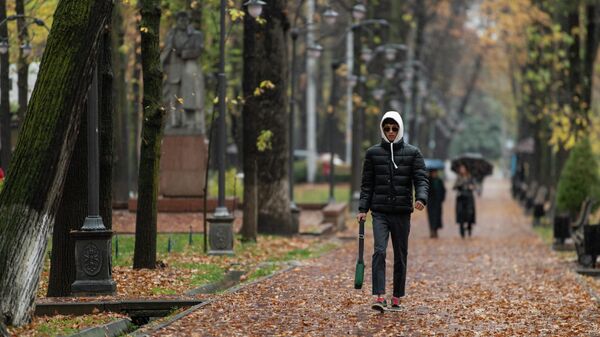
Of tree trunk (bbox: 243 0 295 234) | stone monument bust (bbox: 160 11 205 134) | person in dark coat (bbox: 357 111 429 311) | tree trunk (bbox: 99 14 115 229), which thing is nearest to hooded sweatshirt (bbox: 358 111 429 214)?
person in dark coat (bbox: 357 111 429 311)

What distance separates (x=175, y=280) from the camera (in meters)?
16.8

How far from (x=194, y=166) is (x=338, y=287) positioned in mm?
16856

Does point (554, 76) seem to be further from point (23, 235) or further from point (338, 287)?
point (23, 235)

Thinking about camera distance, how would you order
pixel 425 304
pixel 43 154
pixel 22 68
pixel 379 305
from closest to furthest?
pixel 43 154
pixel 379 305
pixel 425 304
pixel 22 68

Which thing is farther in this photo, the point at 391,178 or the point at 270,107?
the point at 270,107

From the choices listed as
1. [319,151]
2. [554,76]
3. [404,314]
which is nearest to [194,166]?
[554,76]

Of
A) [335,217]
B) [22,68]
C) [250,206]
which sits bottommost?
[335,217]

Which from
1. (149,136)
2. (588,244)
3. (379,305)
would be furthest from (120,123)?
(379,305)

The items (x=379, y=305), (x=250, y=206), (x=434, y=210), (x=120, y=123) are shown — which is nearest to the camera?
(x=379, y=305)

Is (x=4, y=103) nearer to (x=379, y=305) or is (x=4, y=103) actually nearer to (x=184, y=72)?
(x=184, y=72)

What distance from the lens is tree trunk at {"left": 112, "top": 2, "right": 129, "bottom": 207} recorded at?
30914 millimetres

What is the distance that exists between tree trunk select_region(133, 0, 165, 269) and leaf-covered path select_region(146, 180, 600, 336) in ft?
6.04

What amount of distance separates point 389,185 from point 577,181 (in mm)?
16418

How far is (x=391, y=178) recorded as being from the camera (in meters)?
13.1
